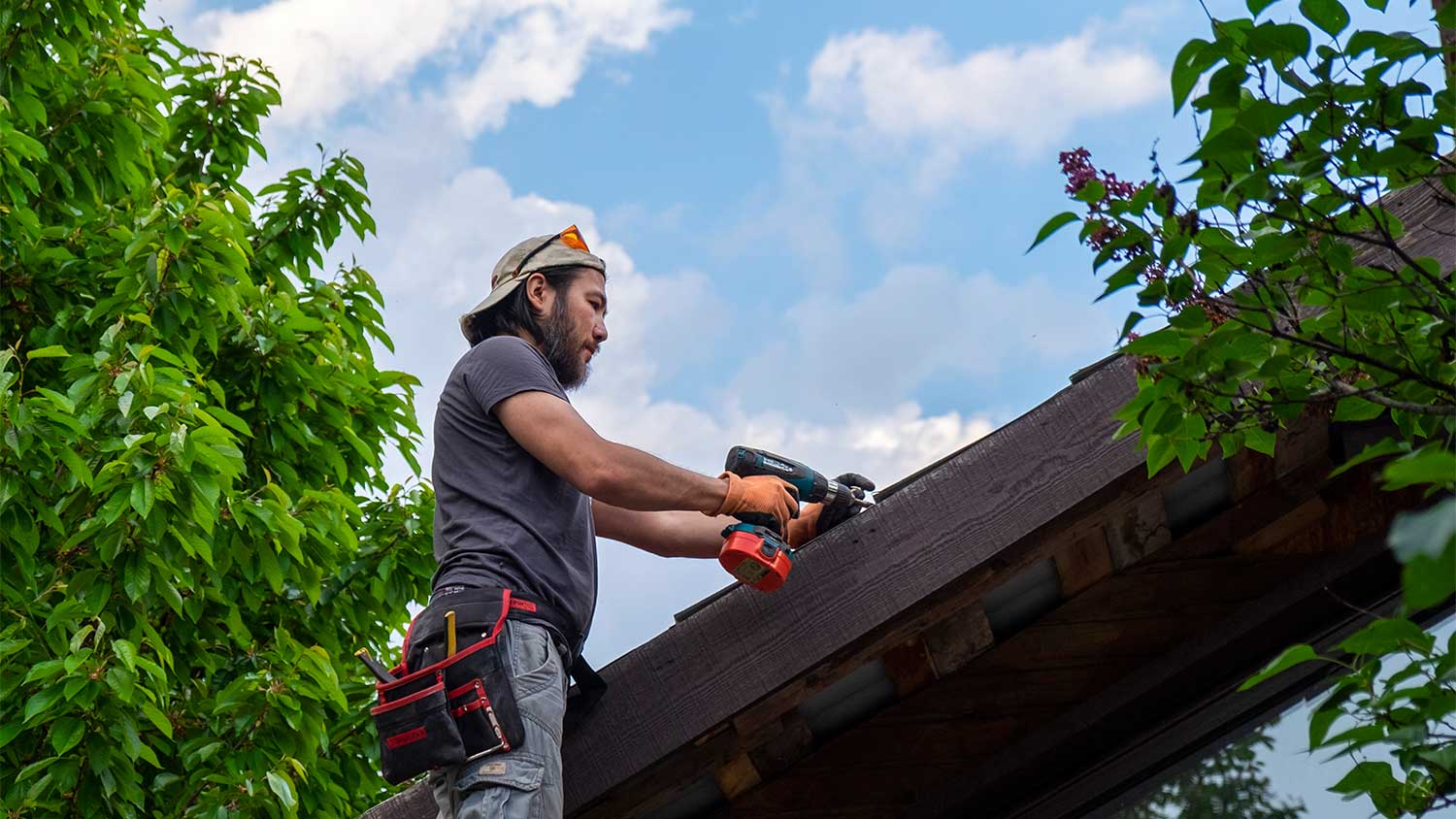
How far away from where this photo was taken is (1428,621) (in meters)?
3.22

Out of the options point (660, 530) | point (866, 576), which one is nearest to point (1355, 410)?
point (866, 576)

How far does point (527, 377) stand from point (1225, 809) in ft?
5.93

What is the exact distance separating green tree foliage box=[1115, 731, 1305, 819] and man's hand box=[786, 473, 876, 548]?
98 centimetres

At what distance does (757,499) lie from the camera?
2.99 meters

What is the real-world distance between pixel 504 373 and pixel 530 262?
552mm

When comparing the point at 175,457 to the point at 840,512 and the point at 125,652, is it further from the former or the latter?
the point at 840,512

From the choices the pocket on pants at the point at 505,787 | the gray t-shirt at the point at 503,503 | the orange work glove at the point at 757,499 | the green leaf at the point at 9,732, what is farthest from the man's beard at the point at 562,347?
the green leaf at the point at 9,732

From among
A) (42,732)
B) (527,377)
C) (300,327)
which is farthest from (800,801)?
(300,327)

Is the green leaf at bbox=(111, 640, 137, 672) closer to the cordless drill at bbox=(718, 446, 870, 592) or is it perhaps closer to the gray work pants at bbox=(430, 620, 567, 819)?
the gray work pants at bbox=(430, 620, 567, 819)

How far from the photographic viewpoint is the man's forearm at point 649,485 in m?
2.86

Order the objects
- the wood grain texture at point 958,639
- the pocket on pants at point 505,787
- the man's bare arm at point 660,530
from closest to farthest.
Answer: the pocket on pants at point 505,787, the wood grain texture at point 958,639, the man's bare arm at point 660,530

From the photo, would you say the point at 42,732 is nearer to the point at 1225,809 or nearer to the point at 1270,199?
the point at 1225,809

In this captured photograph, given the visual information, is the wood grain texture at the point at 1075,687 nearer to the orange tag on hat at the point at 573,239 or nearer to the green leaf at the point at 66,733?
the orange tag on hat at the point at 573,239

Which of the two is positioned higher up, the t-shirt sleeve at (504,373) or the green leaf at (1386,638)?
the t-shirt sleeve at (504,373)
